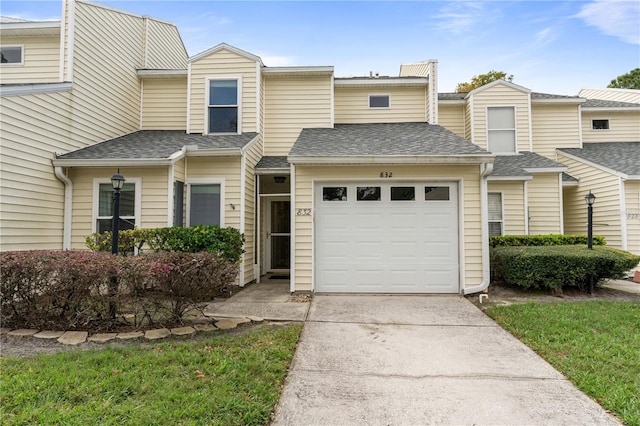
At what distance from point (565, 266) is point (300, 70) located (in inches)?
328

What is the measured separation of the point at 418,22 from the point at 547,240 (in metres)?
7.49

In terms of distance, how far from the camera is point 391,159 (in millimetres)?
7051

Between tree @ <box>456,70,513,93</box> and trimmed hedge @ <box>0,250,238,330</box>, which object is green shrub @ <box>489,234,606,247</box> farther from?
tree @ <box>456,70,513,93</box>

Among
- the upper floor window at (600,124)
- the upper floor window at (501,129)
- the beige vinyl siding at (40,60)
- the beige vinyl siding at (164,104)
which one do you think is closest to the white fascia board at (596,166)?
the upper floor window at (501,129)

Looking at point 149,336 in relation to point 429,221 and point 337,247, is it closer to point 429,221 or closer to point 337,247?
point 337,247

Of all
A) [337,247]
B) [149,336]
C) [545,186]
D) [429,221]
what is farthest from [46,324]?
[545,186]

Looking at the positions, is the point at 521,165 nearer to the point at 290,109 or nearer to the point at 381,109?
the point at 381,109

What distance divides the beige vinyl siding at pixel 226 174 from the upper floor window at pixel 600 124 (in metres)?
13.5

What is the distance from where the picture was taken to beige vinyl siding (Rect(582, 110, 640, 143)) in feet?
41.6

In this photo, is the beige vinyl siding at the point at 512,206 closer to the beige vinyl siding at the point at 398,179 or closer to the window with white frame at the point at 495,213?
the window with white frame at the point at 495,213

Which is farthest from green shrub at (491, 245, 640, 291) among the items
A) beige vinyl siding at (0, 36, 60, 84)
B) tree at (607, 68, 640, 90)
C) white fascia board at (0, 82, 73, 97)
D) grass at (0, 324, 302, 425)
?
tree at (607, 68, 640, 90)

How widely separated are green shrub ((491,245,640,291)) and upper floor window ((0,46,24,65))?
43.2 ft

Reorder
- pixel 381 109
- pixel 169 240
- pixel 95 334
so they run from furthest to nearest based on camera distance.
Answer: pixel 381 109 < pixel 169 240 < pixel 95 334

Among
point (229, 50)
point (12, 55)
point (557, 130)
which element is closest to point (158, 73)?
point (229, 50)
